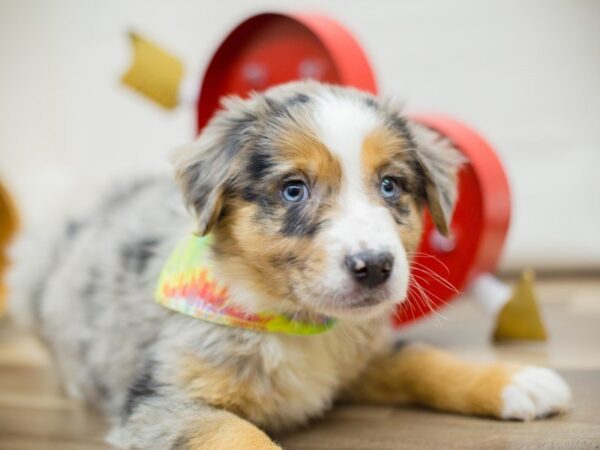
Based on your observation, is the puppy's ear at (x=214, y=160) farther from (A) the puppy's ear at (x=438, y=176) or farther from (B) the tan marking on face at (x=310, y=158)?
(A) the puppy's ear at (x=438, y=176)

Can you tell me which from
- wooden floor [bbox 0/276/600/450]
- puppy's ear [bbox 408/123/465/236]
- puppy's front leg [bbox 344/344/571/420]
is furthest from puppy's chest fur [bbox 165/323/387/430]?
puppy's ear [bbox 408/123/465/236]

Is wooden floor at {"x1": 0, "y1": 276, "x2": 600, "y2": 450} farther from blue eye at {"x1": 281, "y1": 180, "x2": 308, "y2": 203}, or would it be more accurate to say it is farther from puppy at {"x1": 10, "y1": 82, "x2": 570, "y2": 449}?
blue eye at {"x1": 281, "y1": 180, "x2": 308, "y2": 203}

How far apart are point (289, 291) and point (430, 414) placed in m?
0.74

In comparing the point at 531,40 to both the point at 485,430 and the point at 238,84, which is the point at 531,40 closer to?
the point at 238,84

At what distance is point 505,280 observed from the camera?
15.9 ft

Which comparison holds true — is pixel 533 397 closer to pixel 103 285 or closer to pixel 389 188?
pixel 389 188

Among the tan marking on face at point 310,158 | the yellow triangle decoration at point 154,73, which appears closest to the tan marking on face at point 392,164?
the tan marking on face at point 310,158

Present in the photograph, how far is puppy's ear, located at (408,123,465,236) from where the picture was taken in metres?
2.54

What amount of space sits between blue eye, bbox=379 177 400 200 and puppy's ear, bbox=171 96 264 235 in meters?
0.44

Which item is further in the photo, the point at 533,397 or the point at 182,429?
the point at 533,397

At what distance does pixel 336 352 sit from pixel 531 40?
118 inches

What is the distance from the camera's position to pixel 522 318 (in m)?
3.38

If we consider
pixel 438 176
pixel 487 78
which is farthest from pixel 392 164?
pixel 487 78

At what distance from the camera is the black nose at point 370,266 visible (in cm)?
202
